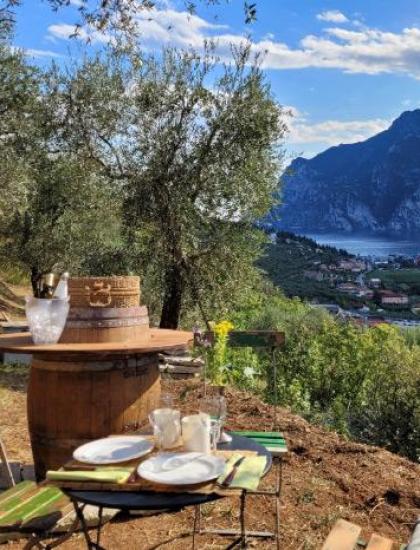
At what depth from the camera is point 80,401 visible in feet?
13.2

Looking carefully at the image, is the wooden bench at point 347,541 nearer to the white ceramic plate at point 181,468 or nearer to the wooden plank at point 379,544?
the wooden plank at point 379,544

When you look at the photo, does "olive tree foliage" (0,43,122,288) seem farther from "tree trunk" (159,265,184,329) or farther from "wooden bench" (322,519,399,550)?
"wooden bench" (322,519,399,550)

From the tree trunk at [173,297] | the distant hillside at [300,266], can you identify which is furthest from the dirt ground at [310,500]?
the distant hillside at [300,266]

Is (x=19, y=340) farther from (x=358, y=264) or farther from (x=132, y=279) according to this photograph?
(x=358, y=264)

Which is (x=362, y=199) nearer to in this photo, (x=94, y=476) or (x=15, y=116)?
(x=15, y=116)

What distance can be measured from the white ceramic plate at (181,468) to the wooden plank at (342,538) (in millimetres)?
954

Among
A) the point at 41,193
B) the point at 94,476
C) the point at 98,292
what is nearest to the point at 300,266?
the point at 41,193

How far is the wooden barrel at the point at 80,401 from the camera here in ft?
13.1

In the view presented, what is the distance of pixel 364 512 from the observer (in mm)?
4383

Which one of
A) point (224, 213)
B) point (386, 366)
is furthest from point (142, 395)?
point (386, 366)

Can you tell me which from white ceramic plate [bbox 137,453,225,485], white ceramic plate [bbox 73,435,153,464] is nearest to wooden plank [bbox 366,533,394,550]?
white ceramic plate [bbox 137,453,225,485]

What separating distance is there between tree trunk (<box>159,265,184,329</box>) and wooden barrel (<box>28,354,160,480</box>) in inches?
311

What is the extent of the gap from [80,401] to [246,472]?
1904mm

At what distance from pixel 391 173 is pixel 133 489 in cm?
18234
